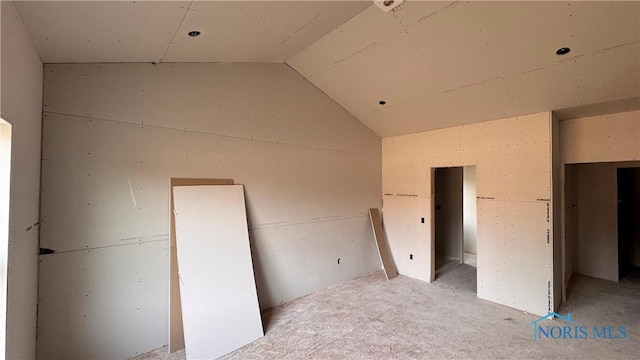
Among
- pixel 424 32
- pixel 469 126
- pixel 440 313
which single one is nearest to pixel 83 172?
pixel 424 32

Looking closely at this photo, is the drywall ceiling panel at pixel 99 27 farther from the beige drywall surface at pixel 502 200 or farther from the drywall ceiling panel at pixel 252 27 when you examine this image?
the beige drywall surface at pixel 502 200

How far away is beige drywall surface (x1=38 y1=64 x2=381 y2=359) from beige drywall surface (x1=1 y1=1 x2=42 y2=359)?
195 mm

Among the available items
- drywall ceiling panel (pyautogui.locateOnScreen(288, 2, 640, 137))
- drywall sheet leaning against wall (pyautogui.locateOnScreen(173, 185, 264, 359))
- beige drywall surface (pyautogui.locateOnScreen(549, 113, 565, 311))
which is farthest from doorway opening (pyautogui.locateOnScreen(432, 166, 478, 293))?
drywall sheet leaning against wall (pyautogui.locateOnScreen(173, 185, 264, 359))

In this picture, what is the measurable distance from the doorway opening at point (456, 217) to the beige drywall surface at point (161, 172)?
280 centimetres

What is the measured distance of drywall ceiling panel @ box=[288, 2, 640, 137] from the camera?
2166 mm

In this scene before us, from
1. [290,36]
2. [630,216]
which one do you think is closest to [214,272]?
[290,36]

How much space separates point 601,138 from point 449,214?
2896mm

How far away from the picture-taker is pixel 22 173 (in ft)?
5.37

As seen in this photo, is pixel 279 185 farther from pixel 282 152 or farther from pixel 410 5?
pixel 410 5

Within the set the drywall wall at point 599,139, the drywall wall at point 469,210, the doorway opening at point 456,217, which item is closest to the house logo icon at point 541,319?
the drywall wall at point 599,139

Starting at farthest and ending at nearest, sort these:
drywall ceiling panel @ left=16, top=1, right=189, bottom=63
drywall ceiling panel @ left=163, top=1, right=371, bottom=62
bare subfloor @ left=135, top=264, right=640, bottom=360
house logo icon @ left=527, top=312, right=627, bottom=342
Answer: house logo icon @ left=527, top=312, right=627, bottom=342 → bare subfloor @ left=135, top=264, right=640, bottom=360 → drywall ceiling panel @ left=163, top=1, right=371, bottom=62 → drywall ceiling panel @ left=16, top=1, right=189, bottom=63

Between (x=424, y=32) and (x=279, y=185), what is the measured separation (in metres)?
2.30

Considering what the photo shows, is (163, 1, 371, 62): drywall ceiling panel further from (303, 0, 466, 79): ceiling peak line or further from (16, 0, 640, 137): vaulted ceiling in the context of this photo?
(303, 0, 466, 79): ceiling peak line

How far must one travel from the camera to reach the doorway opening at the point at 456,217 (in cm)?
555
